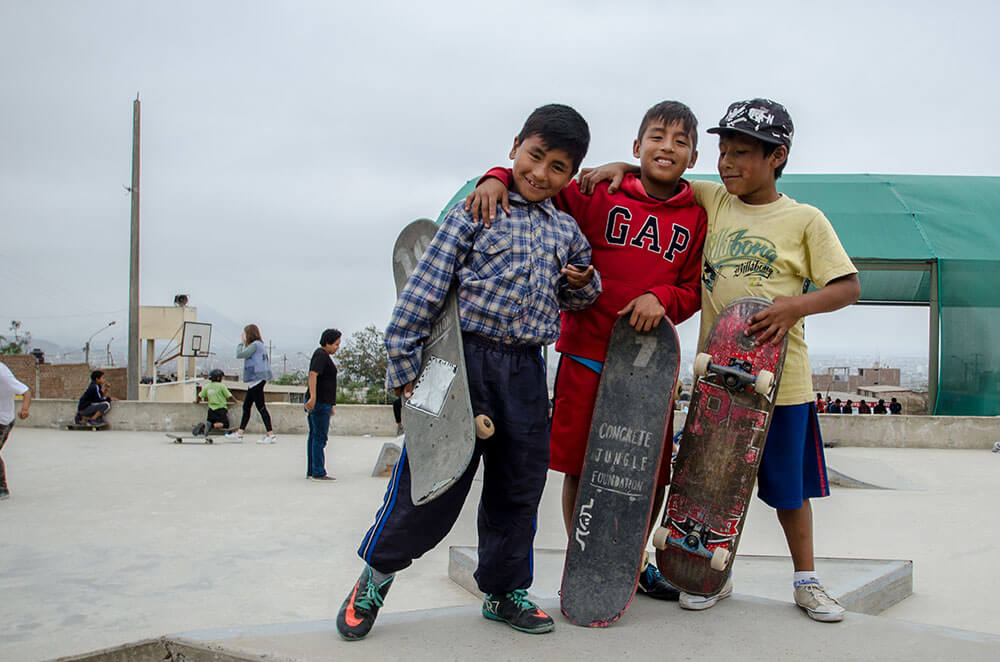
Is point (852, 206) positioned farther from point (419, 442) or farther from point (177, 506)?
point (419, 442)

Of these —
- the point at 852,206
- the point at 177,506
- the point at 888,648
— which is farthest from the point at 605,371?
the point at 852,206

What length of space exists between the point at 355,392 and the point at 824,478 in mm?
28170

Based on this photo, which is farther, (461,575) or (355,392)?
(355,392)

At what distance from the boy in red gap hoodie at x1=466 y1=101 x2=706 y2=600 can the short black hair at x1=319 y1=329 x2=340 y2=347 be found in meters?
5.87

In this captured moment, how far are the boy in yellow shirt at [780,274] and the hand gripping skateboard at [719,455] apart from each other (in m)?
0.07

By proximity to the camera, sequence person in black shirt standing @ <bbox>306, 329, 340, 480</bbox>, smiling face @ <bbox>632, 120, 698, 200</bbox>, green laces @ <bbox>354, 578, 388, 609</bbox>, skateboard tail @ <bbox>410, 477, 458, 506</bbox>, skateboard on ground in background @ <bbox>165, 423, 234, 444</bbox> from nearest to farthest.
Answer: skateboard tail @ <bbox>410, 477, 458, 506</bbox>
green laces @ <bbox>354, 578, 388, 609</bbox>
smiling face @ <bbox>632, 120, 698, 200</bbox>
person in black shirt standing @ <bbox>306, 329, 340, 480</bbox>
skateboard on ground in background @ <bbox>165, 423, 234, 444</bbox>

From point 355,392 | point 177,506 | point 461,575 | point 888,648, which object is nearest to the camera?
point 888,648

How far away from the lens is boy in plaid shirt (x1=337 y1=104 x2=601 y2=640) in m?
2.39

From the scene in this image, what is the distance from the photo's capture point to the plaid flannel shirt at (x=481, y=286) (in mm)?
2385

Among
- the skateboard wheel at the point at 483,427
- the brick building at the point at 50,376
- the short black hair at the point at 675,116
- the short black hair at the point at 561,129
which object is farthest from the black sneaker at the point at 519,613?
the brick building at the point at 50,376

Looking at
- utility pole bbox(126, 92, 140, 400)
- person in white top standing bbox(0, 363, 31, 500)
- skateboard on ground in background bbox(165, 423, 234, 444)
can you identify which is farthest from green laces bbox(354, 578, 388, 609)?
utility pole bbox(126, 92, 140, 400)

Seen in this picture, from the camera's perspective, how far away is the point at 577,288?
2.58 meters

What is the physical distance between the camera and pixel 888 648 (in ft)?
7.54

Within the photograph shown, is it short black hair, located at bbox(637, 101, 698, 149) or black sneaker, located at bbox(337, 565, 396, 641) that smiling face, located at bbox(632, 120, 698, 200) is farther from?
black sneaker, located at bbox(337, 565, 396, 641)
